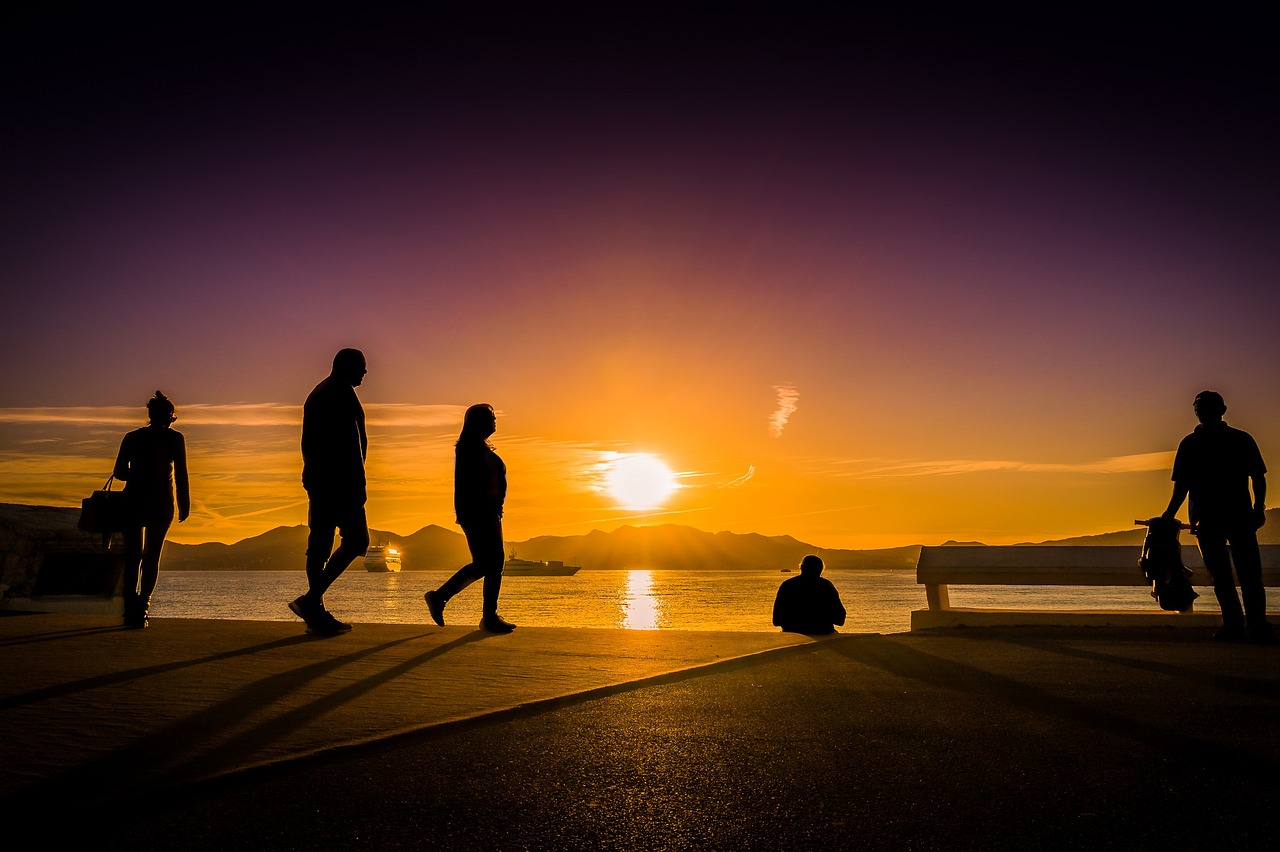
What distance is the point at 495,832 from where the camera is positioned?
2.37 m

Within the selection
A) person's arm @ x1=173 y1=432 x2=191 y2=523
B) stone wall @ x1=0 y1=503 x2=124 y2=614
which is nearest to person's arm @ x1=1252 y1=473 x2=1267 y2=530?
person's arm @ x1=173 y1=432 x2=191 y2=523

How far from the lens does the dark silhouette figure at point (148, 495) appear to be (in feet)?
25.5

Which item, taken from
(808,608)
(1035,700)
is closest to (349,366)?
(808,608)

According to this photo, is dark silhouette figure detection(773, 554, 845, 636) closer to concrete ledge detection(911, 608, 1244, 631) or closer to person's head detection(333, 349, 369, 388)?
concrete ledge detection(911, 608, 1244, 631)

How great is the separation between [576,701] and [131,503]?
538 cm

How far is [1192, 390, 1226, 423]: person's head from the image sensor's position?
7.77 metres

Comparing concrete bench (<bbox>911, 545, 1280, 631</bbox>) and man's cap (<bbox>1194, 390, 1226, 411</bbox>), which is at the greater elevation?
man's cap (<bbox>1194, 390, 1226, 411</bbox>)

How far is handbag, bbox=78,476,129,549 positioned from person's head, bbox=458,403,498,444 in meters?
2.89

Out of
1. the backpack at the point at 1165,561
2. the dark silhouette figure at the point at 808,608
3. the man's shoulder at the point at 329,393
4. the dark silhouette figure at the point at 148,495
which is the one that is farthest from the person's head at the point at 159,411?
the backpack at the point at 1165,561

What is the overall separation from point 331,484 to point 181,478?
1.76 m

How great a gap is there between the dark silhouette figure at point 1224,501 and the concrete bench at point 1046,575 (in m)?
0.67

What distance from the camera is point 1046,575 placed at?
9.46 m

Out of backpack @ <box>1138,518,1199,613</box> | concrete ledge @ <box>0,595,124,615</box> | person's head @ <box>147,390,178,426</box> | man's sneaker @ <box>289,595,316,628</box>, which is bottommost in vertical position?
concrete ledge @ <box>0,595,124,615</box>

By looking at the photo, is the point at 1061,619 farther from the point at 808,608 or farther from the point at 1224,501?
the point at 808,608
